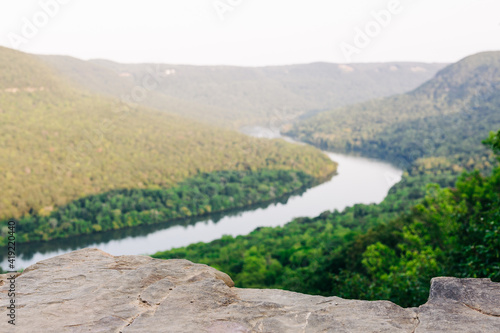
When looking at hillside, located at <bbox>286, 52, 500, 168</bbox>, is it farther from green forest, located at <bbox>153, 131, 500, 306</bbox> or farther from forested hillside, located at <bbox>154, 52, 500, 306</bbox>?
green forest, located at <bbox>153, 131, 500, 306</bbox>

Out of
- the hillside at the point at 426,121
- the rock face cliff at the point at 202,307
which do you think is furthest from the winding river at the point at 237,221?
the rock face cliff at the point at 202,307

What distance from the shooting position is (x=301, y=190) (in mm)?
81625

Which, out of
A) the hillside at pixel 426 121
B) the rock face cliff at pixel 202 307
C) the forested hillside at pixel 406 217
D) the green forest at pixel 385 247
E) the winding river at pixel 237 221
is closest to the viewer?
the rock face cliff at pixel 202 307

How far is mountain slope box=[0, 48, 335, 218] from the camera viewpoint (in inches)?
2571

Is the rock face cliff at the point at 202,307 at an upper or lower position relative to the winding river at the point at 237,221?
upper

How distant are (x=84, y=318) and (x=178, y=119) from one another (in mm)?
117721

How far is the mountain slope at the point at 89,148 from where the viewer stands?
65.3 metres

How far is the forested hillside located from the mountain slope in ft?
94.5

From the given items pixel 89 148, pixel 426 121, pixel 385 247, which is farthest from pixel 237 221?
pixel 426 121

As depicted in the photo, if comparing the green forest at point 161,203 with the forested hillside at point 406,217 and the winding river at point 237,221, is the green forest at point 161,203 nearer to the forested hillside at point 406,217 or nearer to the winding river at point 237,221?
the winding river at point 237,221

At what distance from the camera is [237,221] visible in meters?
63.5

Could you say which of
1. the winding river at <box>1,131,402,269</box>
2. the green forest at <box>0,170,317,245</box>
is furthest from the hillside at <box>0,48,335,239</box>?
the winding river at <box>1,131,402,269</box>

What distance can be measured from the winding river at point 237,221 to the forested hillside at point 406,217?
617cm

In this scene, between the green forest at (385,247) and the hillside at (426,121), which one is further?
the hillside at (426,121)
